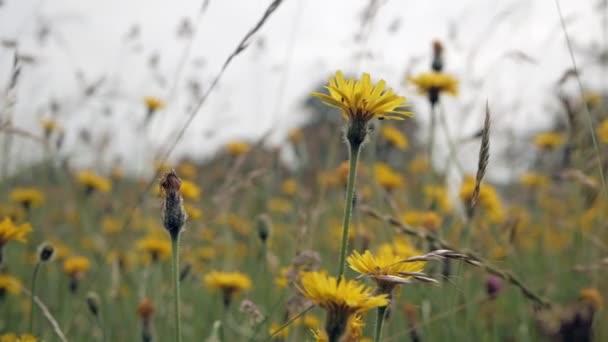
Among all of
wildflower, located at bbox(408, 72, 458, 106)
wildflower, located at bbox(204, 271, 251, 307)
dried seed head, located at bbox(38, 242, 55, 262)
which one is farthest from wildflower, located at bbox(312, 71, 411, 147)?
wildflower, located at bbox(408, 72, 458, 106)

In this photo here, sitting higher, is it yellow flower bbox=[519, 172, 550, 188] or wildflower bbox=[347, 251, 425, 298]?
yellow flower bbox=[519, 172, 550, 188]

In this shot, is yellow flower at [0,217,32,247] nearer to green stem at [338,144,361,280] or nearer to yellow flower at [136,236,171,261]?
green stem at [338,144,361,280]

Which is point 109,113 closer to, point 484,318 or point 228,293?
point 228,293

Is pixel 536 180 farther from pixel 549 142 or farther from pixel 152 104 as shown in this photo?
pixel 152 104

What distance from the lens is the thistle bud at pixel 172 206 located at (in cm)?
114

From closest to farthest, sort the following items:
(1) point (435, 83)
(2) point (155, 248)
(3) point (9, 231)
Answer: (3) point (9, 231)
(1) point (435, 83)
(2) point (155, 248)

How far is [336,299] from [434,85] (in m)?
1.69

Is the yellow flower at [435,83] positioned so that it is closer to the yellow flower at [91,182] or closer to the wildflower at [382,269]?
the wildflower at [382,269]

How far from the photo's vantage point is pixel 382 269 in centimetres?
100

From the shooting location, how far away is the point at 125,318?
9.12 feet

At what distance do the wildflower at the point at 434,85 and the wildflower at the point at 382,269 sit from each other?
143cm

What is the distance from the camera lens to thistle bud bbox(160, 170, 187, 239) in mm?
1136

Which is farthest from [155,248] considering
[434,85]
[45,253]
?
[434,85]

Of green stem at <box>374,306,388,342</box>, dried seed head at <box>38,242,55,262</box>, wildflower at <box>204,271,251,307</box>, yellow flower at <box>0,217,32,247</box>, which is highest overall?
yellow flower at <box>0,217,32,247</box>
